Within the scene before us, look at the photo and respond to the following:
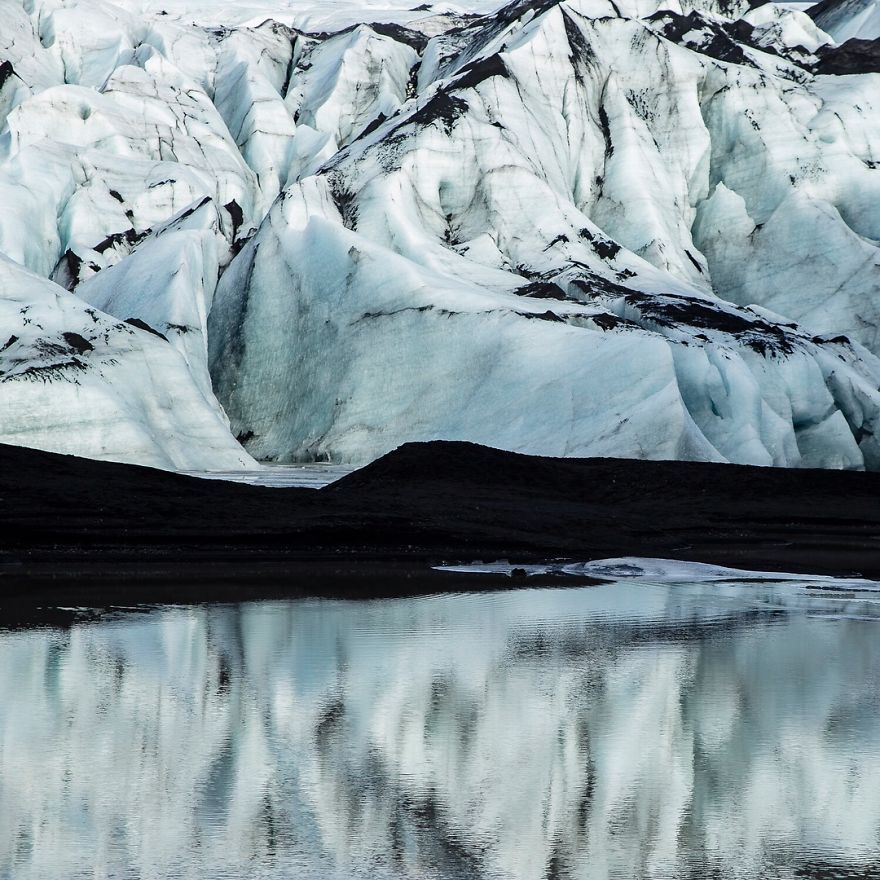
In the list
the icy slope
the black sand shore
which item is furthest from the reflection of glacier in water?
the icy slope

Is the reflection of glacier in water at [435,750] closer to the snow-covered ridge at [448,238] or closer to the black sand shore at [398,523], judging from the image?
the black sand shore at [398,523]

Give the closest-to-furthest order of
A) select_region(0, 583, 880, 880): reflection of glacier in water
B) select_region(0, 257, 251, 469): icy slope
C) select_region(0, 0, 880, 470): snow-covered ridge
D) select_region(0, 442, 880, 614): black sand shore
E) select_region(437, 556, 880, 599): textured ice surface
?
select_region(0, 583, 880, 880): reflection of glacier in water < select_region(0, 442, 880, 614): black sand shore < select_region(437, 556, 880, 599): textured ice surface < select_region(0, 257, 251, 469): icy slope < select_region(0, 0, 880, 470): snow-covered ridge

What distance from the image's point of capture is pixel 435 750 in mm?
8211

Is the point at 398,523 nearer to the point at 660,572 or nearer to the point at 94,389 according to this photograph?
the point at 660,572

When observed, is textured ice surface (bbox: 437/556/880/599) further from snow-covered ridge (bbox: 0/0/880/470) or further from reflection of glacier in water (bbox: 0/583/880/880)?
snow-covered ridge (bbox: 0/0/880/470)

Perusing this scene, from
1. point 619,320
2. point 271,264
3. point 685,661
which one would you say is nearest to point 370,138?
point 271,264

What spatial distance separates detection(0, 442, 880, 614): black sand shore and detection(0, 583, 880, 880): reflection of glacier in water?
4.33m

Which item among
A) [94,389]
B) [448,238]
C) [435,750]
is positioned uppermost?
[435,750]

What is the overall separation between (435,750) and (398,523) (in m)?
16.0

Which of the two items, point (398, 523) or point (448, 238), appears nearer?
point (398, 523)

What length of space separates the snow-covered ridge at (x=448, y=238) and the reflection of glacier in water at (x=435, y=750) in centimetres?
2363

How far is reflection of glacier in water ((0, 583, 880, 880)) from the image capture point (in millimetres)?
6199

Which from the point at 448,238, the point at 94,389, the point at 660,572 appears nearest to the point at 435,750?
the point at 660,572

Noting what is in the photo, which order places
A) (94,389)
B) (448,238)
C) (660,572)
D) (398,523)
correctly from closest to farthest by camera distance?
(660,572) → (398,523) → (94,389) → (448,238)
